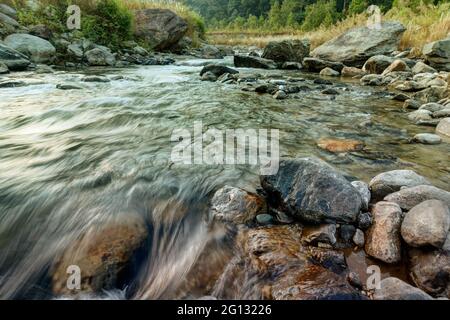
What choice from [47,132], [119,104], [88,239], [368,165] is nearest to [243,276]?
[88,239]

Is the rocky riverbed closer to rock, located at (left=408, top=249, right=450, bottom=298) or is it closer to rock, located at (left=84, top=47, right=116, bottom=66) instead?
rock, located at (left=408, top=249, right=450, bottom=298)

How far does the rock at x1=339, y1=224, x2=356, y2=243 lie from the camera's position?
186cm

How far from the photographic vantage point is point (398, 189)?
2199 mm

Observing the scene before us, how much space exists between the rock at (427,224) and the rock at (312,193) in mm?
301

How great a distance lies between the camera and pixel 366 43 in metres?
10.4

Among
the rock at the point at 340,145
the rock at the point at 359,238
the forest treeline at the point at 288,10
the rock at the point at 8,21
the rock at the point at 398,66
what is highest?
the forest treeline at the point at 288,10

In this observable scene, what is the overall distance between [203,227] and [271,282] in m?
0.65

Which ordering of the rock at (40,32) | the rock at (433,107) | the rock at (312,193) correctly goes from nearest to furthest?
the rock at (312,193)
the rock at (433,107)
the rock at (40,32)

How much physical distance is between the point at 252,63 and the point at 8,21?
785cm

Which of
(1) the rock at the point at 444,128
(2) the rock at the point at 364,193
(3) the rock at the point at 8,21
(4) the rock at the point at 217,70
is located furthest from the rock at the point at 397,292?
(3) the rock at the point at 8,21

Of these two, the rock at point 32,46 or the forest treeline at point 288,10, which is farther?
the forest treeline at point 288,10

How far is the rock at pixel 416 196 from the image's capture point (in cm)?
195

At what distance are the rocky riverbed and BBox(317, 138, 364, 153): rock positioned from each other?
0.08ft

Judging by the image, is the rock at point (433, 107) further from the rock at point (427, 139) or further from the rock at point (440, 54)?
the rock at point (440, 54)
